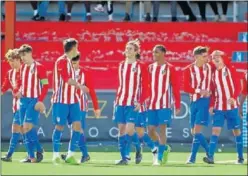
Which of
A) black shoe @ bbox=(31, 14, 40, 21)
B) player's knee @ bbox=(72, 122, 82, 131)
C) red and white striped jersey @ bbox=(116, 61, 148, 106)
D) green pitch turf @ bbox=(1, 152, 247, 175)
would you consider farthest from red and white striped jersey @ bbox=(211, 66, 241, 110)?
black shoe @ bbox=(31, 14, 40, 21)

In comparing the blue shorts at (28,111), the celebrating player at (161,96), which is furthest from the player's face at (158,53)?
the blue shorts at (28,111)

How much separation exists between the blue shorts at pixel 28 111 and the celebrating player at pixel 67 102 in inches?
12.9

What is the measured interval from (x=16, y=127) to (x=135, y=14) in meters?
10.0

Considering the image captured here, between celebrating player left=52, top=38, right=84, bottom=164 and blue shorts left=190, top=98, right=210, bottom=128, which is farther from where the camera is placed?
blue shorts left=190, top=98, right=210, bottom=128

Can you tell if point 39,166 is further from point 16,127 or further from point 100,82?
point 100,82

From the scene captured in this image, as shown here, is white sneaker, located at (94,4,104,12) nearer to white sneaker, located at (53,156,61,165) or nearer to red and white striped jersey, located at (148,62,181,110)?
red and white striped jersey, located at (148,62,181,110)

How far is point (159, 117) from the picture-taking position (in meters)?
15.2

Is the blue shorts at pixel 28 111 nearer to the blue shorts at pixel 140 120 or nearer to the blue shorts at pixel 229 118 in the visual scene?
the blue shorts at pixel 140 120

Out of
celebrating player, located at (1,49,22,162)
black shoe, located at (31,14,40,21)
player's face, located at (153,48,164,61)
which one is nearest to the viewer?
player's face, located at (153,48,164,61)

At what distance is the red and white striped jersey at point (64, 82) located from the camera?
48.7 feet

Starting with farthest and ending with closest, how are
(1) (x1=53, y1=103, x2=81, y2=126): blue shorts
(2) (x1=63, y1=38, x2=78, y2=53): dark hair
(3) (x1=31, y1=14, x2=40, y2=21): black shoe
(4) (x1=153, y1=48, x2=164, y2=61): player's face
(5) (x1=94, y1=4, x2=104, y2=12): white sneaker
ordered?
(5) (x1=94, y1=4, x2=104, y2=12): white sneaker < (3) (x1=31, y1=14, x2=40, y2=21): black shoe < (4) (x1=153, y1=48, x2=164, y2=61): player's face < (1) (x1=53, y1=103, x2=81, y2=126): blue shorts < (2) (x1=63, y1=38, x2=78, y2=53): dark hair

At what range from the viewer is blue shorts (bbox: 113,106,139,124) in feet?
49.4

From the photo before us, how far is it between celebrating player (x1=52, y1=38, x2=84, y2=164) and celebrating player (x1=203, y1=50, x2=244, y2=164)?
6.78 ft

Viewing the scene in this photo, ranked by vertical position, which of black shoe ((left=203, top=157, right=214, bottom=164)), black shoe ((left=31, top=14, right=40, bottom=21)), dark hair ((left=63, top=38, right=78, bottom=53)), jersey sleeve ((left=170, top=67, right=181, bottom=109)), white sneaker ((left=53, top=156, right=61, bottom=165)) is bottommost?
black shoe ((left=203, top=157, right=214, bottom=164))
